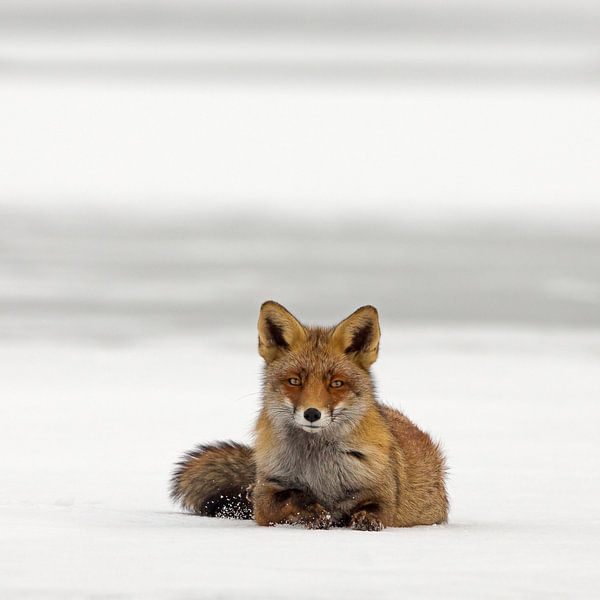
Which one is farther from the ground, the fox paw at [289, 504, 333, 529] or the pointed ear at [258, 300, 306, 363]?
the pointed ear at [258, 300, 306, 363]

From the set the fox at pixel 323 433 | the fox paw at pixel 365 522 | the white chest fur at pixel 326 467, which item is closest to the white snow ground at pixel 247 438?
the fox paw at pixel 365 522

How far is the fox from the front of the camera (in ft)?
21.5

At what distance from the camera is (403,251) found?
2564 cm

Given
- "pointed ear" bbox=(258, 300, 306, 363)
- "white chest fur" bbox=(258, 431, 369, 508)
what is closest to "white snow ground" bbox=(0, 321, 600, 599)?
"white chest fur" bbox=(258, 431, 369, 508)

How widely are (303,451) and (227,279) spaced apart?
15.8m

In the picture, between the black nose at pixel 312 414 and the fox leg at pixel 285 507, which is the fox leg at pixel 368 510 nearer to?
the fox leg at pixel 285 507

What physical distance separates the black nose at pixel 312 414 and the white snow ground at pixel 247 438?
1.74 feet

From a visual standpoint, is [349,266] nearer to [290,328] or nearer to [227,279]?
[227,279]

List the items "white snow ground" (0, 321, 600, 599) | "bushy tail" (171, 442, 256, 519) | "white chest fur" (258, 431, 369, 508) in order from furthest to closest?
"bushy tail" (171, 442, 256, 519) < "white chest fur" (258, 431, 369, 508) < "white snow ground" (0, 321, 600, 599)

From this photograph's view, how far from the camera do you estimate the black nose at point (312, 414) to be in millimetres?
6438

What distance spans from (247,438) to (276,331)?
125 cm

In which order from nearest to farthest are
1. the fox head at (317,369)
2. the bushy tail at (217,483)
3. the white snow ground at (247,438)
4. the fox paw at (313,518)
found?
the white snow ground at (247,438) → the fox paw at (313,518) → the fox head at (317,369) → the bushy tail at (217,483)

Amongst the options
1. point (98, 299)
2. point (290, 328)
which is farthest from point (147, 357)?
point (290, 328)

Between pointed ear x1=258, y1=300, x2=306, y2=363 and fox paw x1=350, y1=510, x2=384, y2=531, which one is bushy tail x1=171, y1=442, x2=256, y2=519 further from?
fox paw x1=350, y1=510, x2=384, y2=531
